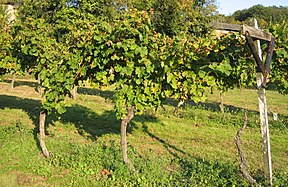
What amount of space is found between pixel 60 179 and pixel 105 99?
943 cm

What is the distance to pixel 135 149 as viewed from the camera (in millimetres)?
7586

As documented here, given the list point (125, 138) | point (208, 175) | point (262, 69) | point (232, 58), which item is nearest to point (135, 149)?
point (125, 138)

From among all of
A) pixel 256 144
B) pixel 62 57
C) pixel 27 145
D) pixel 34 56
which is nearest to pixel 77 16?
pixel 34 56

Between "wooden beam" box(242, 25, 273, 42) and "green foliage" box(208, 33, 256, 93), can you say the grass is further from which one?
"wooden beam" box(242, 25, 273, 42)

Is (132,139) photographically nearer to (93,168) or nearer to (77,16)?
(93,168)

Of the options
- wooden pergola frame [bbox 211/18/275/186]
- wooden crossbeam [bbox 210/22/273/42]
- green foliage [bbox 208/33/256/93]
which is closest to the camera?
wooden crossbeam [bbox 210/22/273/42]

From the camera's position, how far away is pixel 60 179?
5691mm

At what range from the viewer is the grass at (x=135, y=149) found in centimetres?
554

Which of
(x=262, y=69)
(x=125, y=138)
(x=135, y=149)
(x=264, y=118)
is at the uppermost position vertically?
(x=262, y=69)

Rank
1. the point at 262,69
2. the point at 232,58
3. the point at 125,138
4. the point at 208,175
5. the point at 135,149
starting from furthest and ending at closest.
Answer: the point at 135,149, the point at 125,138, the point at 232,58, the point at 208,175, the point at 262,69

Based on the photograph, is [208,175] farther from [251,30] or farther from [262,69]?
[251,30]

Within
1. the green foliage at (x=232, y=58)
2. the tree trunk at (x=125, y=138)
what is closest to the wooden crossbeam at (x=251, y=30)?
the green foliage at (x=232, y=58)

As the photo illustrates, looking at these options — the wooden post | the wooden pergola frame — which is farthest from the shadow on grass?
the wooden pergola frame

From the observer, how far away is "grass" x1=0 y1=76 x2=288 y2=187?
554 centimetres
